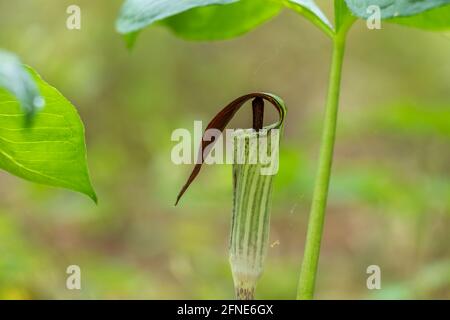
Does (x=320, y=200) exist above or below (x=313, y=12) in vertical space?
below

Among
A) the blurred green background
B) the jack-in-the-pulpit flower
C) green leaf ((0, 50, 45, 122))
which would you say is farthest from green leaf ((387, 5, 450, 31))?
green leaf ((0, 50, 45, 122))

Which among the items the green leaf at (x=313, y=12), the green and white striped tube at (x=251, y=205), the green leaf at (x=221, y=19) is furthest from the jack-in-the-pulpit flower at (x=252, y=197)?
the green leaf at (x=221, y=19)

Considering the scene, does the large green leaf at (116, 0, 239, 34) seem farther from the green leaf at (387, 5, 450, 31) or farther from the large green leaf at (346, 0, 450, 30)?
the green leaf at (387, 5, 450, 31)

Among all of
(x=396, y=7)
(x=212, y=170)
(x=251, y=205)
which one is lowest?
(x=251, y=205)

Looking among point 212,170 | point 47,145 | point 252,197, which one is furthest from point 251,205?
point 212,170

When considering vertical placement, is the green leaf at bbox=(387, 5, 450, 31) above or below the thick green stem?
above

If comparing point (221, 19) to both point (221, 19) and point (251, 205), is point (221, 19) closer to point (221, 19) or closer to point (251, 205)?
point (221, 19)
